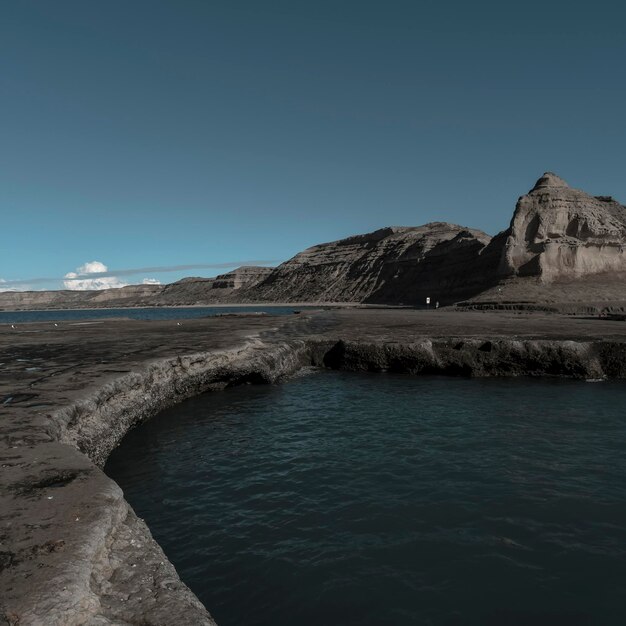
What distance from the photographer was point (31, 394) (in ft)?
31.5

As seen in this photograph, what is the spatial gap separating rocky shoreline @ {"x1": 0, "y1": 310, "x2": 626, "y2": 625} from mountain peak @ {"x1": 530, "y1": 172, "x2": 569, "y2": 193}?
214 feet

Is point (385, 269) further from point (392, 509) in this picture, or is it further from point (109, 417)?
point (392, 509)

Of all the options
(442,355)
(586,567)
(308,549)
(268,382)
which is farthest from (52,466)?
(442,355)

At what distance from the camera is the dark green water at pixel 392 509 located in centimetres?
541

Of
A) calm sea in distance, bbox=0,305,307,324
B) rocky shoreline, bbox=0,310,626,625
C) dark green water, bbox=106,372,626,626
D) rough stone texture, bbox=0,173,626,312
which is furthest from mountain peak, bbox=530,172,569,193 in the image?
dark green water, bbox=106,372,626,626

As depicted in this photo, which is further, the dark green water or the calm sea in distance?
the calm sea in distance

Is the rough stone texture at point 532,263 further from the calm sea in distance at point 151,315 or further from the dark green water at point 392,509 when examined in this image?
the dark green water at point 392,509

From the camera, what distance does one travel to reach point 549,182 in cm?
7500

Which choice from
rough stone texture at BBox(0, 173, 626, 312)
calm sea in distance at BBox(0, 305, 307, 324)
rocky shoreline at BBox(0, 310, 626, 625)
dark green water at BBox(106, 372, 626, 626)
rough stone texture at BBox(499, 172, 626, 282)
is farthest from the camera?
calm sea in distance at BBox(0, 305, 307, 324)

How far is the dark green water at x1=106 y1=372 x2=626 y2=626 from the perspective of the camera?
17.7 feet

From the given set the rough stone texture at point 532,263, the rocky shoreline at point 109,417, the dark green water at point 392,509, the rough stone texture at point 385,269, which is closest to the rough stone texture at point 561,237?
the rough stone texture at point 532,263

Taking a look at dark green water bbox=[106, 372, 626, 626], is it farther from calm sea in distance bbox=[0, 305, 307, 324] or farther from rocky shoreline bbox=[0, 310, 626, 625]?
calm sea in distance bbox=[0, 305, 307, 324]

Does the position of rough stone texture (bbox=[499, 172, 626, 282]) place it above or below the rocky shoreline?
above

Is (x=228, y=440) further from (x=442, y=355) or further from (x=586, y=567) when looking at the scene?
(x=442, y=355)
